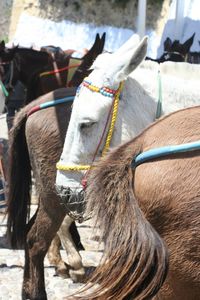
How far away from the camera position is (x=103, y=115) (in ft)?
11.1

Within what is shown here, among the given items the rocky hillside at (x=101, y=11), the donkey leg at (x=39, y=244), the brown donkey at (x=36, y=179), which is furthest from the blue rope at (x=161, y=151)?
the rocky hillside at (x=101, y=11)

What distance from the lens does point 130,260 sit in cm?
189

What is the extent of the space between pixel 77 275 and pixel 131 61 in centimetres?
238

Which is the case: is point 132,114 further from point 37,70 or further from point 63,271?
point 37,70

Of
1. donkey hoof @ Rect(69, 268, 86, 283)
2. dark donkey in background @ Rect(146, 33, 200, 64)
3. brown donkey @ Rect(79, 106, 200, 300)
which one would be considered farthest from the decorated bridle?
dark donkey in background @ Rect(146, 33, 200, 64)

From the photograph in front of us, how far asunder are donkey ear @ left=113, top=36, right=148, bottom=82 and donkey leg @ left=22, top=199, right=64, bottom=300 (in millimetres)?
1297

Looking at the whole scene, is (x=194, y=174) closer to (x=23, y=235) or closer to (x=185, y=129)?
(x=185, y=129)

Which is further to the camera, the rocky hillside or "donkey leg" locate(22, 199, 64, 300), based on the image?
the rocky hillside

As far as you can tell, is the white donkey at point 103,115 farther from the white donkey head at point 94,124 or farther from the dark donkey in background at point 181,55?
the dark donkey in background at point 181,55

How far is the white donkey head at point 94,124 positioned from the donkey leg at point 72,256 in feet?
5.80

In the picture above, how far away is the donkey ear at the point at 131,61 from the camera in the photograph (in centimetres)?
325

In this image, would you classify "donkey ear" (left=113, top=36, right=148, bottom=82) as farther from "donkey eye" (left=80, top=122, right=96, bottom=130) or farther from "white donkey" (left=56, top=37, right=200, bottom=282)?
"donkey eye" (left=80, top=122, right=96, bottom=130)

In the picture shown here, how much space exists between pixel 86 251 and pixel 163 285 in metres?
3.93

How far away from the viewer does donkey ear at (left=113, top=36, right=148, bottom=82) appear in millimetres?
3250
